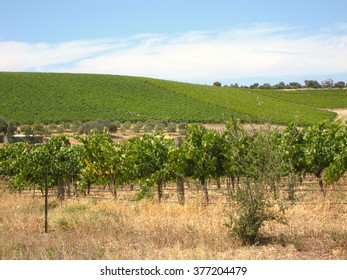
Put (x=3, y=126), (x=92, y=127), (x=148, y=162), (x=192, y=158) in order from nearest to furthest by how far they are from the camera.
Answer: (x=192, y=158) < (x=148, y=162) < (x=3, y=126) < (x=92, y=127)

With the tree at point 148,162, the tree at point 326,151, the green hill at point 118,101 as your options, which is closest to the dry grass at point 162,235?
the tree at point 148,162

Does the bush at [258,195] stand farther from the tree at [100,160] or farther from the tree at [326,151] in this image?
the tree at [100,160]

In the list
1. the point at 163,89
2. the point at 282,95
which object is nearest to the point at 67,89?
the point at 163,89

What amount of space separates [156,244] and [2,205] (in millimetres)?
7645

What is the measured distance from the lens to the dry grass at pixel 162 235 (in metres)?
7.12

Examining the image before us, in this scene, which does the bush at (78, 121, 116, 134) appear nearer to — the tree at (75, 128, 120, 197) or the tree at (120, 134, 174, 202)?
the tree at (75, 128, 120, 197)

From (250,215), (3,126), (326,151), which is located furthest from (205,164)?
(3,126)

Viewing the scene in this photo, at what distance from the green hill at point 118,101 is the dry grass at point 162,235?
44164 mm

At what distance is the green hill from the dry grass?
44164 mm

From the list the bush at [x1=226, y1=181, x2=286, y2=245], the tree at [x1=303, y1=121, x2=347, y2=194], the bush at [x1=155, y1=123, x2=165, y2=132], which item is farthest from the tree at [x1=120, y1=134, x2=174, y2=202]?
the bush at [x1=155, y1=123, x2=165, y2=132]

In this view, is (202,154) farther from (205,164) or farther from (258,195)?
(258,195)

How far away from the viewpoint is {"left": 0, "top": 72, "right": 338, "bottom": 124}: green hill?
6425 centimetres

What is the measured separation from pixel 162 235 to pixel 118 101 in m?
67.5

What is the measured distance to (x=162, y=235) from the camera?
8.31m
